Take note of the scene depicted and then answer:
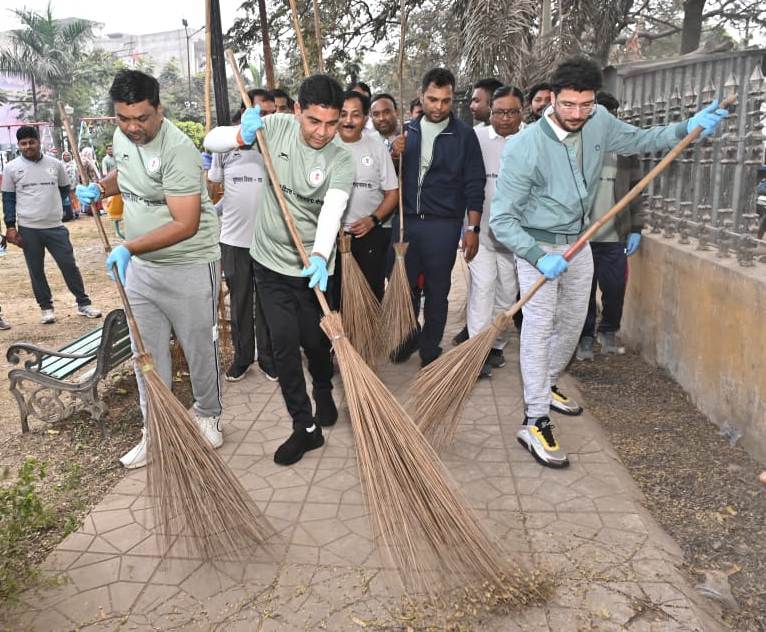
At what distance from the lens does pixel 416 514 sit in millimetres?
2406

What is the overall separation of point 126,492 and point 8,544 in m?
0.92

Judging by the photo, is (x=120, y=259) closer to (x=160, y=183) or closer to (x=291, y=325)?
(x=160, y=183)

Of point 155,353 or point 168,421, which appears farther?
point 155,353

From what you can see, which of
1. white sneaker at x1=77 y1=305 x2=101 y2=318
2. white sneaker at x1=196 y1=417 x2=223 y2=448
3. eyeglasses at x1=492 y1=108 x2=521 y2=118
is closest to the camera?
white sneaker at x1=196 y1=417 x2=223 y2=448

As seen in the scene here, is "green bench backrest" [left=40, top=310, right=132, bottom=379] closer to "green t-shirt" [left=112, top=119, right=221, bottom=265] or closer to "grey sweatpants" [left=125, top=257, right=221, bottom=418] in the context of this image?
"grey sweatpants" [left=125, top=257, right=221, bottom=418]

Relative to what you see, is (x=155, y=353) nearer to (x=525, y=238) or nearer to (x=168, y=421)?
(x=168, y=421)

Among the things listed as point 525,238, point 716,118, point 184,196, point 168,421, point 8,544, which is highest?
point 716,118

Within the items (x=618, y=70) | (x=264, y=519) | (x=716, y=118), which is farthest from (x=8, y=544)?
(x=618, y=70)

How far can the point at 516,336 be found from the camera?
5.62 m

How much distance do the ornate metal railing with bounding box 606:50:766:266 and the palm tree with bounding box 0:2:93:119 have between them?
3809cm

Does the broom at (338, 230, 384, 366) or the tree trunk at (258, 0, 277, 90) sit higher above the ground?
the tree trunk at (258, 0, 277, 90)

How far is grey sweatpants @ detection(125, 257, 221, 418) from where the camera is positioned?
3.21 metres

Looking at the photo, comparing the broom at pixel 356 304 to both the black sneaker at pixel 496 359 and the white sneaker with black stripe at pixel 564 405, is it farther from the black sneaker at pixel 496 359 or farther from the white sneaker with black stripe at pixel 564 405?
the white sneaker with black stripe at pixel 564 405

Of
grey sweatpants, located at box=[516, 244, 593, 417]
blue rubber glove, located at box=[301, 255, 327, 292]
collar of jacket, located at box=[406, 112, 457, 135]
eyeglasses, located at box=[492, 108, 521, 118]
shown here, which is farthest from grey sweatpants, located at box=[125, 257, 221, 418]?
eyeglasses, located at box=[492, 108, 521, 118]
